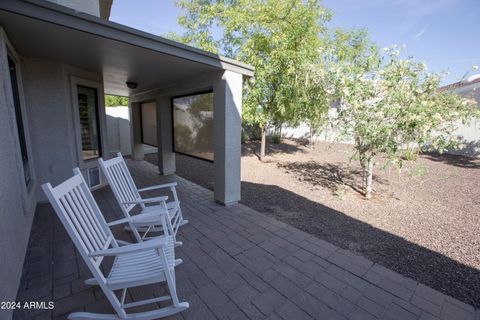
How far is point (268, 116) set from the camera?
7.45 metres

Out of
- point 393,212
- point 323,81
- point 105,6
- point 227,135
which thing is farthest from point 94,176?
point 393,212

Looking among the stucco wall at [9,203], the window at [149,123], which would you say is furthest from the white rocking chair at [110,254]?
the window at [149,123]

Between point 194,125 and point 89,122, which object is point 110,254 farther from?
point 89,122

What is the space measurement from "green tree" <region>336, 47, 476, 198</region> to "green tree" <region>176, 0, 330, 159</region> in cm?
208

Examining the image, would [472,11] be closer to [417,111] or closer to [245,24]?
[417,111]

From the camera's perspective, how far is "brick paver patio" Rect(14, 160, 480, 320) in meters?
1.89

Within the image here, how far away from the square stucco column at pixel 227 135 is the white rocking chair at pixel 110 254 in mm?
2137

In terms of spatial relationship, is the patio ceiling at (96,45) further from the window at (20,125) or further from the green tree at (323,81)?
the green tree at (323,81)

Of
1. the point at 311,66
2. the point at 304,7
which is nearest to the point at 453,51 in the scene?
the point at 304,7

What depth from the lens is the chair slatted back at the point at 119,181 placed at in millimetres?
2668

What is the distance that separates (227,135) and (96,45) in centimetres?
218

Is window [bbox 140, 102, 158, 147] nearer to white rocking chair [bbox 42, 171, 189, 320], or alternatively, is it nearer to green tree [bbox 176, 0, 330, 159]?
green tree [bbox 176, 0, 330, 159]

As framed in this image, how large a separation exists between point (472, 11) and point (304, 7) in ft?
15.8

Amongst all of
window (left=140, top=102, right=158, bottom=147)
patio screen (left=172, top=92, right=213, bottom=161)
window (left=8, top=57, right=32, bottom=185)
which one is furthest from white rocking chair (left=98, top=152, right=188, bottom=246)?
window (left=140, top=102, right=158, bottom=147)
